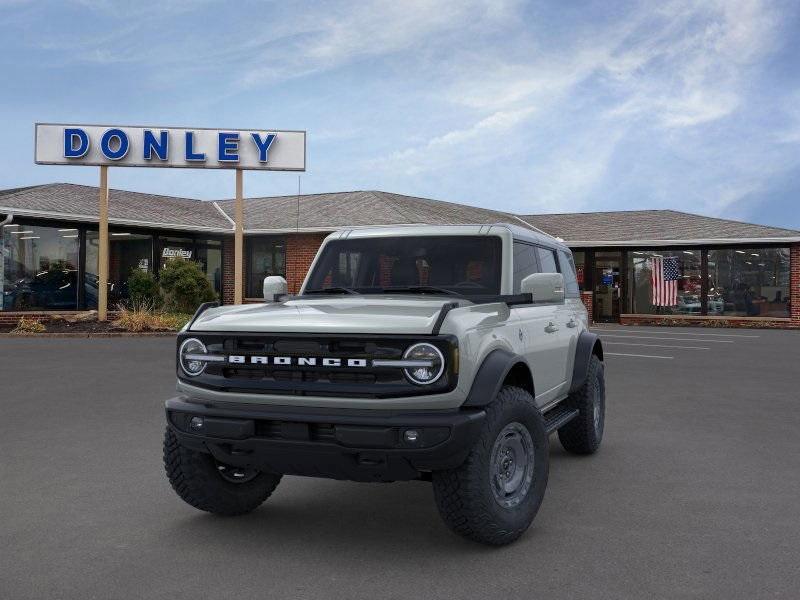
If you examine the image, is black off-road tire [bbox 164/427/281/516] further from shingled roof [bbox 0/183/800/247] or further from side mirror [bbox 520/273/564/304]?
shingled roof [bbox 0/183/800/247]

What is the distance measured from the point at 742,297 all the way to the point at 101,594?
2758cm

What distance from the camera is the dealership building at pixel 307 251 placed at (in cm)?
2406

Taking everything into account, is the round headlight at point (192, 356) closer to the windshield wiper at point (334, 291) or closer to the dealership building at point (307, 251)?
the windshield wiper at point (334, 291)

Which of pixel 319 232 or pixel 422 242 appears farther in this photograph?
pixel 319 232

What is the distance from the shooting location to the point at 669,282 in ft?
94.1

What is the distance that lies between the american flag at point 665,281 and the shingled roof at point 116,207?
52.0 feet

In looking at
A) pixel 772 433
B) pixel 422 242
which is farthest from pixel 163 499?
pixel 772 433

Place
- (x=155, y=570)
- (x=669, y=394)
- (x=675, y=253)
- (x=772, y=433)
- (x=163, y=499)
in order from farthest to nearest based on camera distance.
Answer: (x=675, y=253) < (x=669, y=394) < (x=772, y=433) < (x=163, y=499) < (x=155, y=570)

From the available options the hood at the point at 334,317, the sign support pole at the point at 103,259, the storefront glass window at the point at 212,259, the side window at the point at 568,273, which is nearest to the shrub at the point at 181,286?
the sign support pole at the point at 103,259

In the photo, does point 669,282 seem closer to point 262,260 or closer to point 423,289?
point 262,260

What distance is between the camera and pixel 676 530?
4.57m

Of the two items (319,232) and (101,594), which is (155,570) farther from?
(319,232)

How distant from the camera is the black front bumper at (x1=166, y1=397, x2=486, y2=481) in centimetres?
380

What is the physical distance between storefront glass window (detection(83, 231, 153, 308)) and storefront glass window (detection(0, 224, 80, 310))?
429mm
